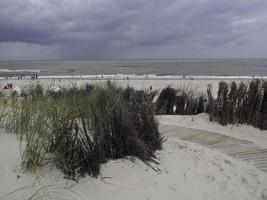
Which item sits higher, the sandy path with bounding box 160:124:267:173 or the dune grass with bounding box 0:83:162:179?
the dune grass with bounding box 0:83:162:179

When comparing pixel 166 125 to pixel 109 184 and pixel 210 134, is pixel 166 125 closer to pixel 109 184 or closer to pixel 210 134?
pixel 210 134

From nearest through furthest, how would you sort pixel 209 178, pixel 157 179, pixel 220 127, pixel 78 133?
pixel 78 133 → pixel 157 179 → pixel 209 178 → pixel 220 127

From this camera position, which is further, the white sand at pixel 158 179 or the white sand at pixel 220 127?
the white sand at pixel 220 127

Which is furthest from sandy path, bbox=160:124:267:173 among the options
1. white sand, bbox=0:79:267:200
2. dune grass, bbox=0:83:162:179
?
dune grass, bbox=0:83:162:179

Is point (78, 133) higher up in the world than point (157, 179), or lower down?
higher up

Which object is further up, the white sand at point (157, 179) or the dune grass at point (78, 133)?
the dune grass at point (78, 133)

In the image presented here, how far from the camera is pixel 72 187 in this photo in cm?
303

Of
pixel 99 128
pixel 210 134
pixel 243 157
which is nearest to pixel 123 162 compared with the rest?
pixel 99 128

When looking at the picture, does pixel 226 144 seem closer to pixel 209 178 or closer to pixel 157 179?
pixel 209 178

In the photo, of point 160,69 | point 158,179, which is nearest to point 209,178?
point 158,179

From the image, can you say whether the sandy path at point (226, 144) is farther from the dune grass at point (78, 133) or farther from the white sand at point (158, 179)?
the dune grass at point (78, 133)

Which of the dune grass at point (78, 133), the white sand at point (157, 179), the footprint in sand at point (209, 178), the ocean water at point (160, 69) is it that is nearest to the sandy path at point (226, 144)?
the white sand at point (157, 179)

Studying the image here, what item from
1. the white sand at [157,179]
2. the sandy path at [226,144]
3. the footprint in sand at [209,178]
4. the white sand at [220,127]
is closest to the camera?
the white sand at [157,179]

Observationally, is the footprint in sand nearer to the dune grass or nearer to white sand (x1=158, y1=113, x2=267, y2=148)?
Answer: the dune grass
